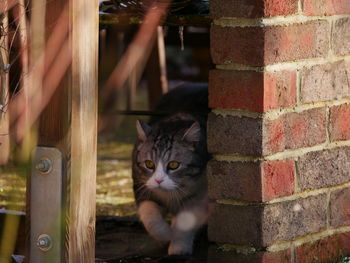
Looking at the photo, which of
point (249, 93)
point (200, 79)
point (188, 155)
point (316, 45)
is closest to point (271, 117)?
point (249, 93)

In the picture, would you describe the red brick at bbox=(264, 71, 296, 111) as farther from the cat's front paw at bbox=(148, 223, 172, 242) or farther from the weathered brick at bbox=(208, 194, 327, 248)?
the cat's front paw at bbox=(148, 223, 172, 242)

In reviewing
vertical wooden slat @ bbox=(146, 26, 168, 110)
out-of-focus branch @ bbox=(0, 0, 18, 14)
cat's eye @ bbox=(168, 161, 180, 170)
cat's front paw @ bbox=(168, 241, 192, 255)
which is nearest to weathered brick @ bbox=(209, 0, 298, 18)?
out-of-focus branch @ bbox=(0, 0, 18, 14)

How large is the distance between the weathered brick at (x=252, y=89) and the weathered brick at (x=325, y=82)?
0.24 ft

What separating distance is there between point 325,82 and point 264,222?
55cm

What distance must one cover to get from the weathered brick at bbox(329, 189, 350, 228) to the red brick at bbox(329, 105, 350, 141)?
0.66 ft

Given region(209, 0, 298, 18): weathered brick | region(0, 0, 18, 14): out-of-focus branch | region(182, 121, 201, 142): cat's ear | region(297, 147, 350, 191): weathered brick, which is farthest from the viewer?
region(182, 121, 201, 142): cat's ear

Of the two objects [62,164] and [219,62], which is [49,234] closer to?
[62,164]

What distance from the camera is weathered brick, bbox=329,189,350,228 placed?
123 inches

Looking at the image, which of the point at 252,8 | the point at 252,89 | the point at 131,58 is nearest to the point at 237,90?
the point at 252,89

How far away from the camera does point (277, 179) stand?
9.34 ft

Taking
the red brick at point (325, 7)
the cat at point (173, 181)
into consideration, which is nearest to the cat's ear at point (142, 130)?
the cat at point (173, 181)

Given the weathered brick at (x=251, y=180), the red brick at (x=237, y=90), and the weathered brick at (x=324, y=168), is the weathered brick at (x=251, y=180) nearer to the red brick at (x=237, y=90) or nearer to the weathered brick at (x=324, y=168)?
the weathered brick at (x=324, y=168)

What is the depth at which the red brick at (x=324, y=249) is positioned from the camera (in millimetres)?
3021

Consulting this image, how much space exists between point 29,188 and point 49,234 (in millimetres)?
157
